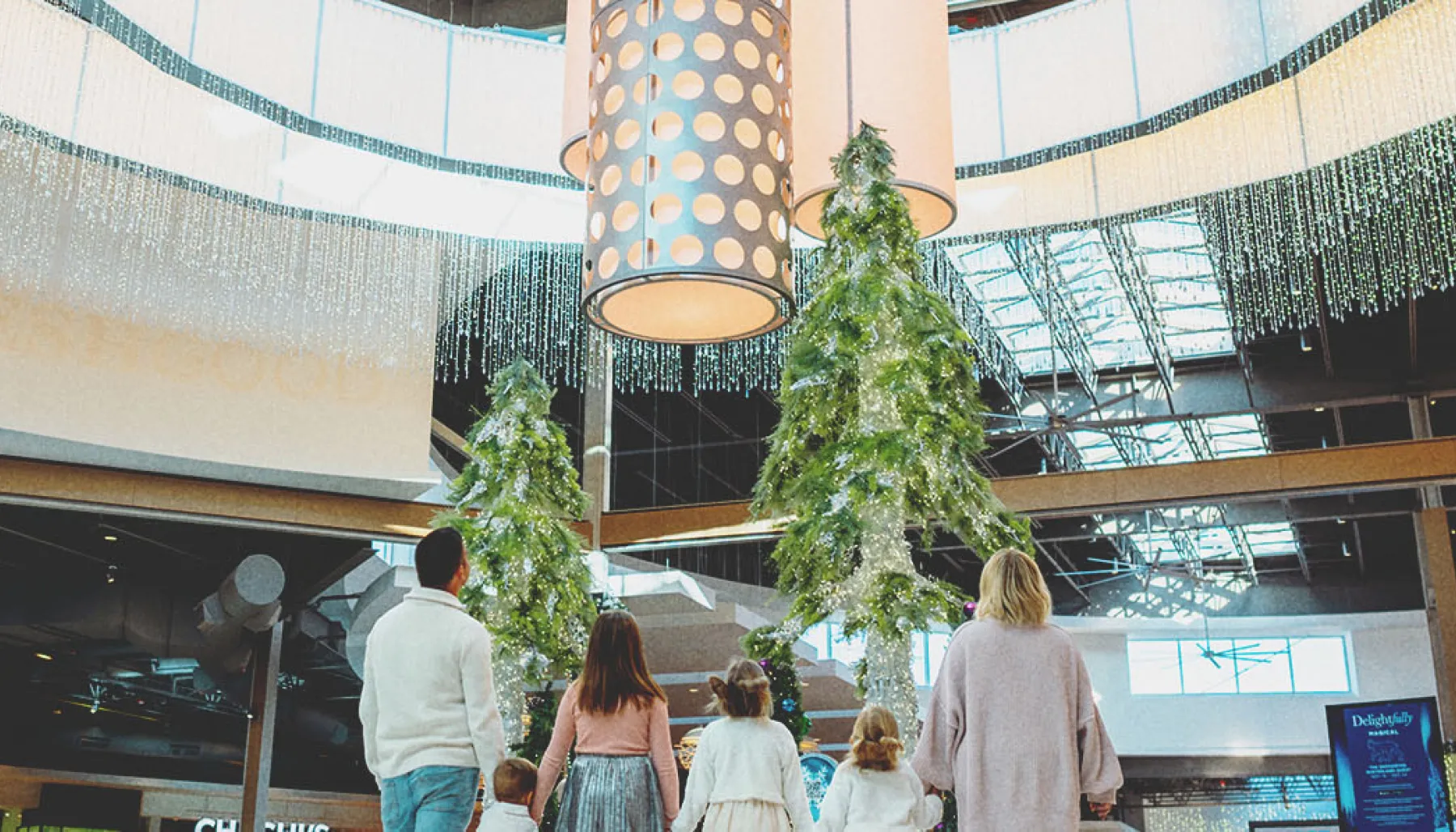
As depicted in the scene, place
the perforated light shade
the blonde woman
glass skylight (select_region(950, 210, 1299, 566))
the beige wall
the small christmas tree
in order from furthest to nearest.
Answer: glass skylight (select_region(950, 210, 1299, 566)) < the beige wall < the small christmas tree < the perforated light shade < the blonde woman

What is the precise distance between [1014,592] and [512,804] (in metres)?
2.27

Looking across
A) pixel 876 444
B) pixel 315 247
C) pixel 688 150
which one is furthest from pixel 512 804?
pixel 315 247

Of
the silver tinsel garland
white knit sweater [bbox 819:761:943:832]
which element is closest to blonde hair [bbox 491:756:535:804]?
white knit sweater [bbox 819:761:943:832]

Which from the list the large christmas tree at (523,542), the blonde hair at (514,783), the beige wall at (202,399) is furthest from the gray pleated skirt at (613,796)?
the beige wall at (202,399)

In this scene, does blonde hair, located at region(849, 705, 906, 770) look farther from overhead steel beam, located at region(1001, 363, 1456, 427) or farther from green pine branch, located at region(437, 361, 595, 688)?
overhead steel beam, located at region(1001, 363, 1456, 427)

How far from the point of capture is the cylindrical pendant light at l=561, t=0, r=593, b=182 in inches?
241

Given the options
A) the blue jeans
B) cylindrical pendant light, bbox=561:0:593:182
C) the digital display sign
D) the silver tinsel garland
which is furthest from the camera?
the digital display sign

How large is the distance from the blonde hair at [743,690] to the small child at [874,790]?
39 cm

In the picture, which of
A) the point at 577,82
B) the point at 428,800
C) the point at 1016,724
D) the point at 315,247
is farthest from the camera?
the point at 315,247

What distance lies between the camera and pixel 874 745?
509cm

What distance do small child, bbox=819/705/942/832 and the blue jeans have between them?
1.64 metres

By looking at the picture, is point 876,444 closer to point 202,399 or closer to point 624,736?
point 624,736

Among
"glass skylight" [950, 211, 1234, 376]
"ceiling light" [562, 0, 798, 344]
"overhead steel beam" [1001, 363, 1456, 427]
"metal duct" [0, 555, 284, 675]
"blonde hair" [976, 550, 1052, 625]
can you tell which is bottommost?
"blonde hair" [976, 550, 1052, 625]

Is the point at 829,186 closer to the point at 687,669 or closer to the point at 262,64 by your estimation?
the point at 262,64
